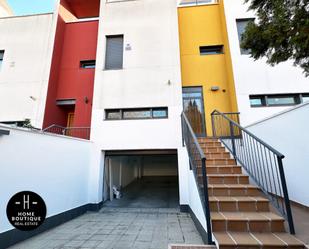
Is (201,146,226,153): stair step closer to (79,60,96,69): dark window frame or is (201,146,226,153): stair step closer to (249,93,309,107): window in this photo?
(249,93,309,107): window

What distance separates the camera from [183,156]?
5035mm

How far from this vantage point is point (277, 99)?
581 centimetres

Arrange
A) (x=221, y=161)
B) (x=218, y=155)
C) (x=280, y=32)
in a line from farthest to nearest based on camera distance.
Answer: (x=218, y=155) → (x=221, y=161) → (x=280, y=32)

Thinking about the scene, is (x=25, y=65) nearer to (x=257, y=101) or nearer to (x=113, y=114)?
(x=113, y=114)

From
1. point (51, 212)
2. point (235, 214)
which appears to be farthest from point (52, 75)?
point (235, 214)

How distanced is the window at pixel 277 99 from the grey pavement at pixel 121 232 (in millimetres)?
4755

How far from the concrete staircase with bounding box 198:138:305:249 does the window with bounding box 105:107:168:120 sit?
8.94 ft

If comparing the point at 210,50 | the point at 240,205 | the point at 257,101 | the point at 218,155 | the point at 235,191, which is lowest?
the point at 240,205

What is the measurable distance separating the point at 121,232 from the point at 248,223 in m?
2.42

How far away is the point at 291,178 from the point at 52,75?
876cm

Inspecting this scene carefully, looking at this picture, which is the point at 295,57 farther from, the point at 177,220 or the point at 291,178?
the point at 177,220

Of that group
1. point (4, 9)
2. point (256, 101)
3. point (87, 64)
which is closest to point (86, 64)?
point (87, 64)

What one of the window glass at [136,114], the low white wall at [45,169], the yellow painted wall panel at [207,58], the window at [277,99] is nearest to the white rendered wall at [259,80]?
the window at [277,99]

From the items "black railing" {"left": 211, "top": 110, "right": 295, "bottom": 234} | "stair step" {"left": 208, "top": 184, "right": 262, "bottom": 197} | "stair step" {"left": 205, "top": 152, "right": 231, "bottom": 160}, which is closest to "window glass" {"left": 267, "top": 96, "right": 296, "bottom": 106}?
"black railing" {"left": 211, "top": 110, "right": 295, "bottom": 234}
